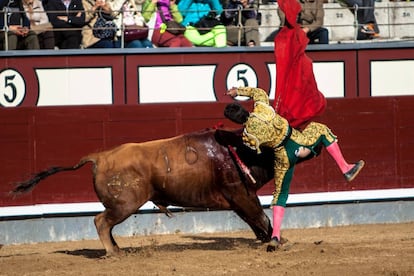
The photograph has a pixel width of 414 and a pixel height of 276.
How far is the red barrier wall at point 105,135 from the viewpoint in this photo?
37.8 ft

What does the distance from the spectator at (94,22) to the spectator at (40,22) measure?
0.39m

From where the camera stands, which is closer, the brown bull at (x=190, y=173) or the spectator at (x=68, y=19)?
the brown bull at (x=190, y=173)

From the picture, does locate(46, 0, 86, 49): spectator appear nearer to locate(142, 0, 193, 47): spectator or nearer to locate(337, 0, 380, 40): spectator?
locate(142, 0, 193, 47): spectator

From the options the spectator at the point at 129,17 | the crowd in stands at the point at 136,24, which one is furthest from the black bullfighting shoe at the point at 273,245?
the spectator at the point at 129,17

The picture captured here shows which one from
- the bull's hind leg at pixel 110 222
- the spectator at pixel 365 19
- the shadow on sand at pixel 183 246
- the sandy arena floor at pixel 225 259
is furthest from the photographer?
the spectator at pixel 365 19

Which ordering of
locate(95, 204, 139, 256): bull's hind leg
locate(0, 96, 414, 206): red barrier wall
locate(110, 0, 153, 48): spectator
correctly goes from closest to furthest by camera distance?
locate(95, 204, 139, 256): bull's hind leg < locate(0, 96, 414, 206): red barrier wall < locate(110, 0, 153, 48): spectator

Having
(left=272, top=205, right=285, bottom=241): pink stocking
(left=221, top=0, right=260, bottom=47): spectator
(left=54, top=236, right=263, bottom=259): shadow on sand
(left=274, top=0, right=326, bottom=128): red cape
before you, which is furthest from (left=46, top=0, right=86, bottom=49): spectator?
(left=272, top=205, right=285, bottom=241): pink stocking

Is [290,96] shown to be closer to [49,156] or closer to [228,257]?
[228,257]

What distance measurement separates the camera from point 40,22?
39.6ft

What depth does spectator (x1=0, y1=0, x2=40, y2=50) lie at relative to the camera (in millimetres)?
11781

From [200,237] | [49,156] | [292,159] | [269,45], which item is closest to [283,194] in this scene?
[292,159]

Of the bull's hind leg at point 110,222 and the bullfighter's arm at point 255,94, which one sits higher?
the bullfighter's arm at point 255,94

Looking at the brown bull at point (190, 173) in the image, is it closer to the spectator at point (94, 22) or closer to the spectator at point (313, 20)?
the spectator at point (94, 22)

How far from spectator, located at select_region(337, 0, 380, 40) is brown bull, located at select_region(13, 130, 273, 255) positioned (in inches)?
171
